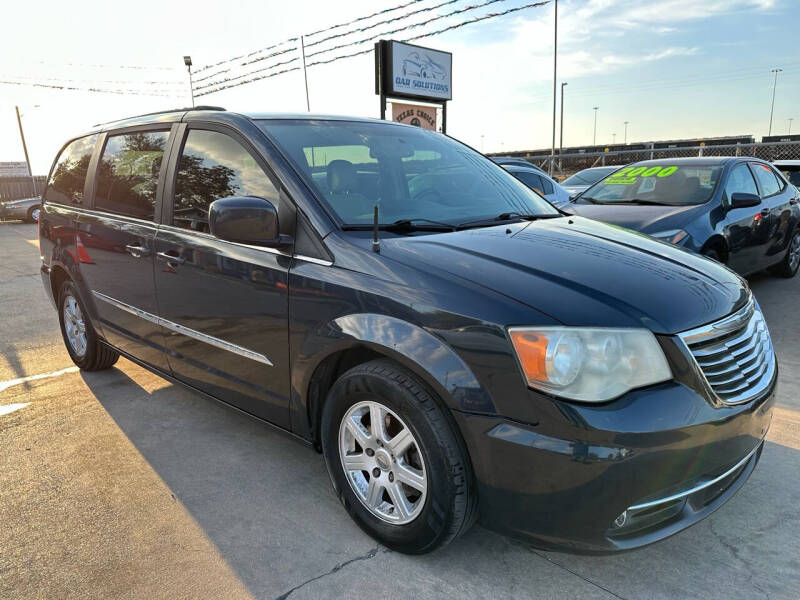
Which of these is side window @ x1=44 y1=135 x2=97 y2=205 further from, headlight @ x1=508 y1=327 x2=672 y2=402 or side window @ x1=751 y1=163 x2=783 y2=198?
side window @ x1=751 y1=163 x2=783 y2=198

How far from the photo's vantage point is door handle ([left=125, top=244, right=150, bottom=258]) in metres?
3.24

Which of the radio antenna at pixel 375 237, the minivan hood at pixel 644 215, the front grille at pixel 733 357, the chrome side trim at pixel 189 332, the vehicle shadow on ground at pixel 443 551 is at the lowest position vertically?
the vehicle shadow on ground at pixel 443 551

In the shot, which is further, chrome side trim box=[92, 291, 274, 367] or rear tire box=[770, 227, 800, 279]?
rear tire box=[770, 227, 800, 279]

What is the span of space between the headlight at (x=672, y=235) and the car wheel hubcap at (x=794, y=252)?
299cm

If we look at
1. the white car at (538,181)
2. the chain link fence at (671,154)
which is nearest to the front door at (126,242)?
the white car at (538,181)

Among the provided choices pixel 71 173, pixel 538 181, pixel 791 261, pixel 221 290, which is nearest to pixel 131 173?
pixel 71 173

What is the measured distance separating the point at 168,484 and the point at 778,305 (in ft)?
20.1

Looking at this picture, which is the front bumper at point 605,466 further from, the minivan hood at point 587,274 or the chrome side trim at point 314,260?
the chrome side trim at point 314,260

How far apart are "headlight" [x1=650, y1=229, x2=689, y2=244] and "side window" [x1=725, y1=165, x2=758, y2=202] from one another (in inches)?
41.1

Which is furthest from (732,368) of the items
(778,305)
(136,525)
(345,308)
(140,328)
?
(778,305)

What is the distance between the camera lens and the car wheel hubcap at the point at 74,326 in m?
4.35

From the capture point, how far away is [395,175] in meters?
2.96

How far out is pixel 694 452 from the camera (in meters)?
1.85

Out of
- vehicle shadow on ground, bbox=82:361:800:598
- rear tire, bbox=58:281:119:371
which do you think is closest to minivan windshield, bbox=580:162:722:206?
vehicle shadow on ground, bbox=82:361:800:598
